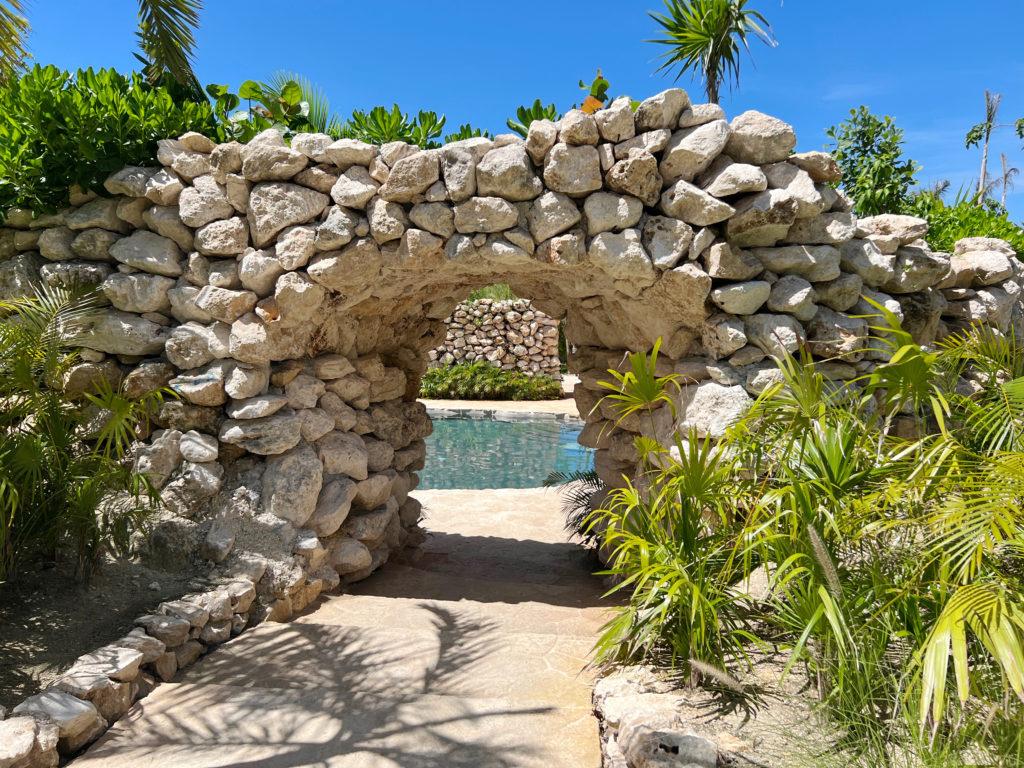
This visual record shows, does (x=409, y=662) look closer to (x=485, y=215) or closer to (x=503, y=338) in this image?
(x=485, y=215)

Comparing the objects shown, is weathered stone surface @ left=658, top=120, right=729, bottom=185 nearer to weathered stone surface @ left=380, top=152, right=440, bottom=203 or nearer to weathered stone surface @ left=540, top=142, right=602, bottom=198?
weathered stone surface @ left=540, top=142, right=602, bottom=198

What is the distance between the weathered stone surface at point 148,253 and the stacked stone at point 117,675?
2.10 meters

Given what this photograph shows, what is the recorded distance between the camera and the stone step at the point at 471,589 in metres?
5.04

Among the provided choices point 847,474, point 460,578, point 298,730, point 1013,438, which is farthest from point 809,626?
point 460,578

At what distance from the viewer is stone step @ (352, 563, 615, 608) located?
5043mm

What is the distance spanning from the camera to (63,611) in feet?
11.5

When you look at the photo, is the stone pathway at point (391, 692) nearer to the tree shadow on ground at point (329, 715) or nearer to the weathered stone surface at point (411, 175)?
the tree shadow on ground at point (329, 715)

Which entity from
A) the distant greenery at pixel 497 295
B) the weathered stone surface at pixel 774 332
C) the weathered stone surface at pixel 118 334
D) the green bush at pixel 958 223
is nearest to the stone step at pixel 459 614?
the weathered stone surface at pixel 774 332

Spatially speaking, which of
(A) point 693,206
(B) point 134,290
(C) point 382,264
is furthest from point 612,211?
(B) point 134,290

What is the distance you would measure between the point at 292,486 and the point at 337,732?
1883mm

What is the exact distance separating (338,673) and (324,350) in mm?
2380

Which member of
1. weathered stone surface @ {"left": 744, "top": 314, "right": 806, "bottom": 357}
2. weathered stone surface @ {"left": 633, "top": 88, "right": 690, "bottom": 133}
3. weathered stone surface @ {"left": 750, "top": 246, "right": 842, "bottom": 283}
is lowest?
weathered stone surface @ {"left": 744, "top": 314, "right": 806, "bottom": 357}

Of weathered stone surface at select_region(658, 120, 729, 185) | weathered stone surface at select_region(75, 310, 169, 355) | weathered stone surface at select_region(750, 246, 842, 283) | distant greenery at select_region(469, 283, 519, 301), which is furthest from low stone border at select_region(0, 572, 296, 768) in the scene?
distant greenery at select_region(469, 283, 519, 301)

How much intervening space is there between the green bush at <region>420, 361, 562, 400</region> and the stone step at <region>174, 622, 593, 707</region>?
13.5 m
